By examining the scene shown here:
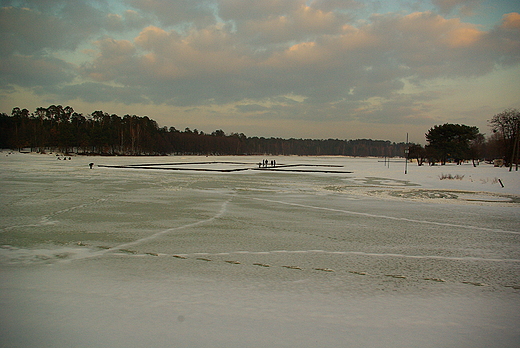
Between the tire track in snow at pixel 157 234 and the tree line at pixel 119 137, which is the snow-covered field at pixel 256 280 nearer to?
the tire track in snow at pixel 157 234

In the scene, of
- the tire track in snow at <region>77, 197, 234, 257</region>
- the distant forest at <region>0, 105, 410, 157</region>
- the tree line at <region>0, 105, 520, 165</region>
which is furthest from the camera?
the distant forest at <region>0, 105, 410, 157</region>

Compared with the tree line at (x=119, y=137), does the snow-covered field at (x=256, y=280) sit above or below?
below

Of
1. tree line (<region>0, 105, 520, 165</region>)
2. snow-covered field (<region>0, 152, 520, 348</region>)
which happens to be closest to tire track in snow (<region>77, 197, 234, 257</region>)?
snow-covered field (<region>0, 152, 520, 348</region>)

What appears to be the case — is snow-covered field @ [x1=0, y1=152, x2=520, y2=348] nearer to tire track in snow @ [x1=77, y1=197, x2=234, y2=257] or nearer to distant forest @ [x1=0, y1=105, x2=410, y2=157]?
tire track in snow @ [x1=77, y1=197, x2=234, y2=257]

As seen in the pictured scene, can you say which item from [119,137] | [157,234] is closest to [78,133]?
[119,137]

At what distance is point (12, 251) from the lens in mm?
7715

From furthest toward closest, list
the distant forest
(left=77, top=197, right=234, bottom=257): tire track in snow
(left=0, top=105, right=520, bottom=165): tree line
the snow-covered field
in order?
the distant forest → (left=0, top=105, right=520, bottom=165): tree line → (left=77, top=197, right=234, bottom=257): tire track in snow → the snow-covered field

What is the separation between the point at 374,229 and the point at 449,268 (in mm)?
3662

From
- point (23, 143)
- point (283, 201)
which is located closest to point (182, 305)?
point (283, 201)

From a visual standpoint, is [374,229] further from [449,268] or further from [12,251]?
[12,251]

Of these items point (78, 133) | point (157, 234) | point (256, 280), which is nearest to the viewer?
point (256, 280)

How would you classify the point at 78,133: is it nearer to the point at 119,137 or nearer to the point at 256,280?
the point at 119,137

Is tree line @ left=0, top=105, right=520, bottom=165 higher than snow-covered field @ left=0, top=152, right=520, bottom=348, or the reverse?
tree line @ left=0, top=105, right=520, bottom=165

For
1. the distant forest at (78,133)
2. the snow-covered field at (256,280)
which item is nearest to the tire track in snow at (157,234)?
the snow-covered field at (256,280)
